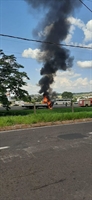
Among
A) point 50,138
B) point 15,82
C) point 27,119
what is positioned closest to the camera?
point 50,138

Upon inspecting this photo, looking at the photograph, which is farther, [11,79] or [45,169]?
[11,79]

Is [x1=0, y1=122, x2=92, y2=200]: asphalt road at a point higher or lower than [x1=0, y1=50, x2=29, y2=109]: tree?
lower

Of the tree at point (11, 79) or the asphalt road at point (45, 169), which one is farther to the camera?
the tree at point (11, 79)

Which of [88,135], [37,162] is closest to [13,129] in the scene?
[88,135]

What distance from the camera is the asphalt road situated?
10.3ft

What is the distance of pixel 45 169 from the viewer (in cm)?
416

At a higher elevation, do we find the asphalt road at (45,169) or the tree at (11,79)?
the tree at (11,79)

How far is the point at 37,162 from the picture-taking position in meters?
4.57

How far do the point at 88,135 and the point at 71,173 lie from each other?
12.5 ft

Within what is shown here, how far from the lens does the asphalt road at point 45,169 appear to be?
3154 millimetres

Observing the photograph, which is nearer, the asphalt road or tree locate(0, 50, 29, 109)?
the asphalt road

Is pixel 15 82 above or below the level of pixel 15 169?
above

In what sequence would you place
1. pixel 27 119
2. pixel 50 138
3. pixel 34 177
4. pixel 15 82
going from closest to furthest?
1. pixel 34 177
2. pixel 50 138
3. pixel 27 119
4. pixel 15 82

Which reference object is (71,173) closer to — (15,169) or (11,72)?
(15,169)
